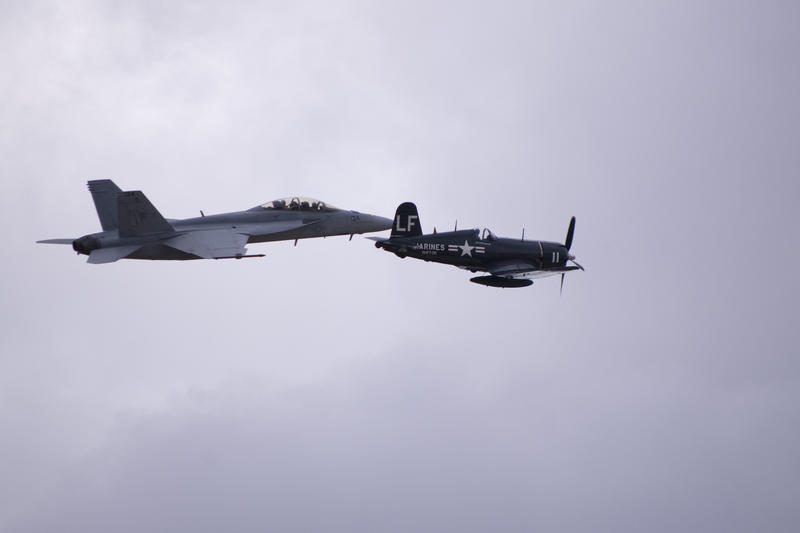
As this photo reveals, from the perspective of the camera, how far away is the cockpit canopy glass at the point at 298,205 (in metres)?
45.2

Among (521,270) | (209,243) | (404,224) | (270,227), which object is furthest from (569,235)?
(209,243)

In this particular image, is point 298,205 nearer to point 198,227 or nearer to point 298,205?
point 298,205

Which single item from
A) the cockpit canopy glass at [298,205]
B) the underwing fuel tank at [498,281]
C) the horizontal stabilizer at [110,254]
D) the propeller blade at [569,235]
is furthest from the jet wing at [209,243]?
the propeller blade at [569,235]

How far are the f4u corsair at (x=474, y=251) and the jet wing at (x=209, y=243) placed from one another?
5.85 meters

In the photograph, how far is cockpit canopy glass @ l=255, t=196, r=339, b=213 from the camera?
148ft

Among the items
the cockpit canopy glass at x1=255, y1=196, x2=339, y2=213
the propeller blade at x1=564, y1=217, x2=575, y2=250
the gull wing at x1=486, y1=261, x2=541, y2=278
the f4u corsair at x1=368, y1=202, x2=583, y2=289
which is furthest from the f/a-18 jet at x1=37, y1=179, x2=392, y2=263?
the propeller blade at x1=564, y1=217, x2=575, y2=250

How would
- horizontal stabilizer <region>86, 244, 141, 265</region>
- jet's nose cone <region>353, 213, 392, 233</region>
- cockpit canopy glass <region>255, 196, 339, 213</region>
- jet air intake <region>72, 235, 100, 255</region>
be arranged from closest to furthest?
horizontal stabilizer <region>86, 244, 141, 265</region> → jet air intake <region>72, 235, 100, 255</region> → cockpit canopy glass <region>255, 196, 339, 213</region> → jet's nose cone <region>353, 213, 392, 233</region>

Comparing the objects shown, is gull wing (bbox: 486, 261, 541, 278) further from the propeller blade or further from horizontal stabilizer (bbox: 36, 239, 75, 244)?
horizontal stabilizer (bbox: 36, 239, 75, 244)

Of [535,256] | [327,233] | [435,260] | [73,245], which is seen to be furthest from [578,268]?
[73,245]

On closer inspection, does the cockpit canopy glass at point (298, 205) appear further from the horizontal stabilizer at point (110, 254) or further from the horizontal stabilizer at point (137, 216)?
the horizontal stabilizer at point (110, 254)

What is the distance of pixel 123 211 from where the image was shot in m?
39.9

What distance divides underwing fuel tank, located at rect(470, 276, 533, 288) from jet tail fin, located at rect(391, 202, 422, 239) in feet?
9.65

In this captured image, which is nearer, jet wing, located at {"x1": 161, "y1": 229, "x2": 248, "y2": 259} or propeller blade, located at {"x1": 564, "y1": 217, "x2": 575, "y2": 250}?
jet wing, located at {"x1": 161, "y1": 229, "x2": 248, "y2": 259}

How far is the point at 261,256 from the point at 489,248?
10048 mm
